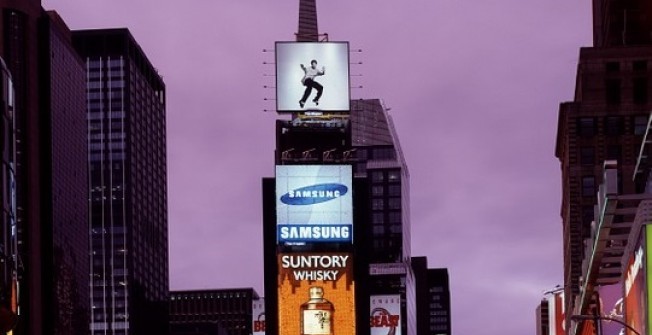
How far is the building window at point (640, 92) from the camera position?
151 m

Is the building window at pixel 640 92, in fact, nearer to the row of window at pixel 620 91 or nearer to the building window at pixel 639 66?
the row of window at pixel 620 91

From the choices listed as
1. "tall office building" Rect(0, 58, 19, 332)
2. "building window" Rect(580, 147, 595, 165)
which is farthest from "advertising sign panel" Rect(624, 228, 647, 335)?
"building window" Rect(580, 147, 595, 165)

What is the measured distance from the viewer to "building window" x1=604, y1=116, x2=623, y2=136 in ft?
499

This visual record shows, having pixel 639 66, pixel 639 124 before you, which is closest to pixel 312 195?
pixel 639 124

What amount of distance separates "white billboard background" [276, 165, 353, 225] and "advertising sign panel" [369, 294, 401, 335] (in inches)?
2078

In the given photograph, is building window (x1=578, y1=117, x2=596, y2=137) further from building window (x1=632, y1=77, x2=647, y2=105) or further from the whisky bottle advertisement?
the whisky bottle advertisement

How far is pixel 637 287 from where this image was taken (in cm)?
5031

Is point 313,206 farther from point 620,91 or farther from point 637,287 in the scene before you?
point 637,287

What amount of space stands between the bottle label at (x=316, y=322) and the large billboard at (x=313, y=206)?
5.97m

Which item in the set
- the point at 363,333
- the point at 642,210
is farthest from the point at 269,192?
the point at 642,210

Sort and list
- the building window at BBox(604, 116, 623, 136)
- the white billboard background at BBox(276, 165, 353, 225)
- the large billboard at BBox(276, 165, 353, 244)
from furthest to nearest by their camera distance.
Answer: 1. the building window at BBox(604, 116, 623, 136)
2. the white billboard background at BBox(276, 165, 353, 225)
3. the large billboard at BBox(276, 165, 353, 244)

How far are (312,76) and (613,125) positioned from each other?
96.3 feet

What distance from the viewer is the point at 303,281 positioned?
128 meters

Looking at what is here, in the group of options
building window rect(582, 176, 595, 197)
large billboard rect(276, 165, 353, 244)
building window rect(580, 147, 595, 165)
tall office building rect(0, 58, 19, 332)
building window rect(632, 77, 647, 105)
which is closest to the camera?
tall office building rect(0, 58, 19, 332)
